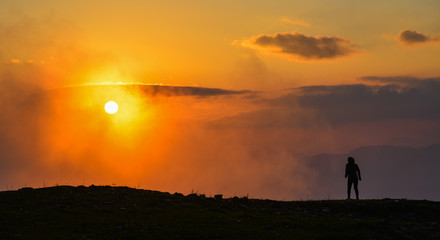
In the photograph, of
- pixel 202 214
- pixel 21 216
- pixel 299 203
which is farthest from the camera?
pixel 299 203

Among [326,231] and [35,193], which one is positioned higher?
[35,193]

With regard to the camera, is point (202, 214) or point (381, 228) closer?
point (381, 228)

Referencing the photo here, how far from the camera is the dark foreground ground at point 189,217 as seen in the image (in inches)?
1087

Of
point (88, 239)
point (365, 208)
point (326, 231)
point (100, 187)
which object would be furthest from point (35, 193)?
point (365, 208)

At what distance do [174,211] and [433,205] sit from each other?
1872cm

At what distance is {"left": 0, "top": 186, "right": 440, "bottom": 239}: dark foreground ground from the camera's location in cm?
2761

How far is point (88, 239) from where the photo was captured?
25844 millimetres

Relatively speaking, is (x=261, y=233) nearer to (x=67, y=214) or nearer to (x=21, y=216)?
(x=67, y=214)

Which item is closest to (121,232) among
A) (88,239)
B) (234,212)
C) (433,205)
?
(88,239)

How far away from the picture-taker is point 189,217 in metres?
31.5

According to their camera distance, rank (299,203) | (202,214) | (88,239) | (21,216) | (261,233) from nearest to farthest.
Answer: (88,239) → (261,233) → (21,216) → (202,214) → (299,203)

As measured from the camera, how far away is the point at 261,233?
92.0 ft

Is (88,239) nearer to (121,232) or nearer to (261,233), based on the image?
(121,232)

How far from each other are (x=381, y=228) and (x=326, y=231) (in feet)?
10.4
